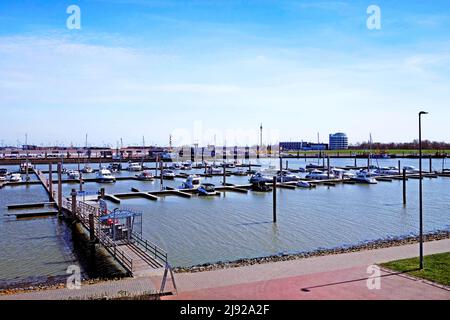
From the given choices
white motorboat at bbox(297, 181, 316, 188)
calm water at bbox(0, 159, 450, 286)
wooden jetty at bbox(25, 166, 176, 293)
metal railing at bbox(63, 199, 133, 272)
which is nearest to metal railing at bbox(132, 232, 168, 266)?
wooden jetty at bbox(25, 166, 176, 293)

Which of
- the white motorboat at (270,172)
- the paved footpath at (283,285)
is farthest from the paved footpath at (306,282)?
the white motorboat at (270,172)

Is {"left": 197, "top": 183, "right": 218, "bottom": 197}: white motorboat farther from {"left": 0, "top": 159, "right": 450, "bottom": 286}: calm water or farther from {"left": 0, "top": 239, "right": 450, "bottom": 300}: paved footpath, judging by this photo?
{"left": 0, "top": 239, "right": 450, "bottom": 300}: paved footpath

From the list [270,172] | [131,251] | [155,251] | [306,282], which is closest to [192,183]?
[270,172]

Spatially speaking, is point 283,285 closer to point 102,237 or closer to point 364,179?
point 102,237

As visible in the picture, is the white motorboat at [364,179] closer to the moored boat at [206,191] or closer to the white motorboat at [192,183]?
the white motorboat at [192,183]

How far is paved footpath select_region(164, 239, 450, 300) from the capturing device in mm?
15398

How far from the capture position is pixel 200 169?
387 feet

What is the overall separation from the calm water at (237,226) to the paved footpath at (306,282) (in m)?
5.82

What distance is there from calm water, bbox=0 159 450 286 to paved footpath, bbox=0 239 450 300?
591 centimetres

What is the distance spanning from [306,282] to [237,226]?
18.3 metres
